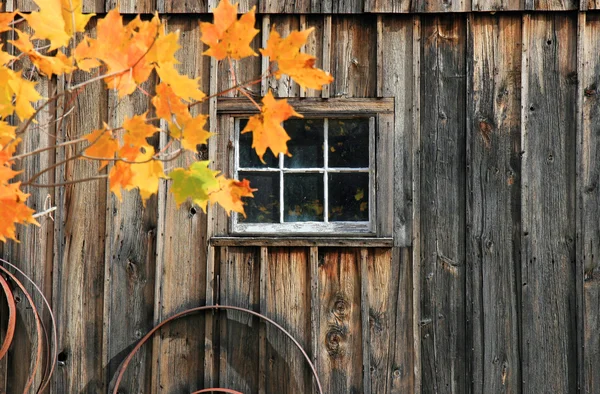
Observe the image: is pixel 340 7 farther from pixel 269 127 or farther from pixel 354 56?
pixel 269 127

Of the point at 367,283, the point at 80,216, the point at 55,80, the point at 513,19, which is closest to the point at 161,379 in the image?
the point at 80,216

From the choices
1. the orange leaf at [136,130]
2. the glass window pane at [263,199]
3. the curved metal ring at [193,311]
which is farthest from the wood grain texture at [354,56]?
the orange leaf at [136,130]

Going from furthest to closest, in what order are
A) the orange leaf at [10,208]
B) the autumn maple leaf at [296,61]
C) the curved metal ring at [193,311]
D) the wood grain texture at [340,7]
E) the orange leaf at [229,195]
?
the wood grain texture at [340,7] < the curved metal ring at [193,311] < the orange leaf at [229,195] < the autumn maple leaf at [296,61] < the orange leaf at [10,208]

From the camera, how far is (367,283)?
150 inches

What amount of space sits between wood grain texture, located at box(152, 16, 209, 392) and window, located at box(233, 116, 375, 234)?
0.92 ft

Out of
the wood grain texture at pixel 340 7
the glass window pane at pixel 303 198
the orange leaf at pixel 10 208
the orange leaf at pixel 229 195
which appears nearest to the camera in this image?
the orange leaf at pixel 10 208

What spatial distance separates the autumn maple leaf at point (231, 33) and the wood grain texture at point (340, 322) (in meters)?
1.90

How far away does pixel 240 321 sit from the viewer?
12.7 feet

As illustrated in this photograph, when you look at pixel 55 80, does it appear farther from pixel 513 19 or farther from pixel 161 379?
pixel 513 19

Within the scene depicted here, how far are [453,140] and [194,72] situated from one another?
159cm

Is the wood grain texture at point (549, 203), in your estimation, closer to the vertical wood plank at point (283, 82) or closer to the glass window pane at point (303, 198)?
the glass window pane at point (303, 198)

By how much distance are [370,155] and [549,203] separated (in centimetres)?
108

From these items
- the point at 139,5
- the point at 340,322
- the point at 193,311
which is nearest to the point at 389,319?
the point at 340,322

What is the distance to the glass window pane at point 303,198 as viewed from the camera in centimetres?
396
